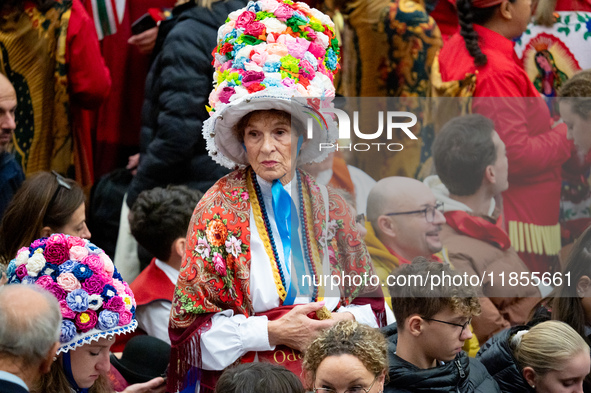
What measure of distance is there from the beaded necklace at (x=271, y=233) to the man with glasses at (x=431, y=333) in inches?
14.9

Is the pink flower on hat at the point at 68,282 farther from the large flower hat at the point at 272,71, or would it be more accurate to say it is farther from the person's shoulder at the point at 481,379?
the person's shoulder at the point at 481,379

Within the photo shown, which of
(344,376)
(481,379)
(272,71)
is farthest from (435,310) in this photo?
(272,71)

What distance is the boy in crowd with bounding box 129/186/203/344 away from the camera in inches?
175

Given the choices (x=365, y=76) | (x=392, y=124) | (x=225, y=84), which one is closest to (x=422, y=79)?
(x=365, y=76)

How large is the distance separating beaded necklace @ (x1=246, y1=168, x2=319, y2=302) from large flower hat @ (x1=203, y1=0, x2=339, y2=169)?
0.15 meters

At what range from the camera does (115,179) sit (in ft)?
18.6

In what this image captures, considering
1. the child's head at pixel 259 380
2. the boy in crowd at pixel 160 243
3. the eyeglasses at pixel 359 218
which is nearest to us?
the child's head at pixel 259 380

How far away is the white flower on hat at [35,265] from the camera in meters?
3.35

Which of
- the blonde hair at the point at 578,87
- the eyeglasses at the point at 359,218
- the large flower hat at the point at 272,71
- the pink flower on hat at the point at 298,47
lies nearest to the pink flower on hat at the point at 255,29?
the large flower hat at the point at 272,71

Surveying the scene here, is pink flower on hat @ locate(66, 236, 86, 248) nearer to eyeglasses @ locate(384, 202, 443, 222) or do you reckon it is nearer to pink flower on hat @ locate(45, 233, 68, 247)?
pink flower on hat @ locate(45, 233, 68, 247)

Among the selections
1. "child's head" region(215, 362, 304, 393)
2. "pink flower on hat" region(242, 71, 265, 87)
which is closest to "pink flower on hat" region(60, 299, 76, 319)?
"child's head" region(215, 362, 304, 393)

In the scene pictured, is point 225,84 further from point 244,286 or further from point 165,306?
point 165,306

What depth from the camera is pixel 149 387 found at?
3930 mm

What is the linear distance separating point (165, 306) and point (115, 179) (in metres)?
1.45
